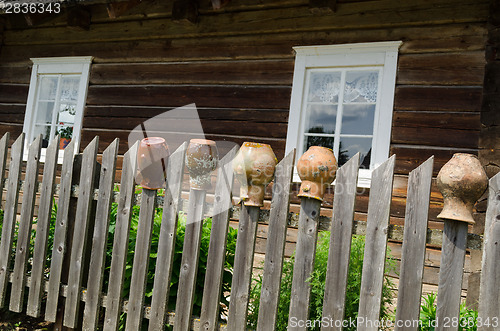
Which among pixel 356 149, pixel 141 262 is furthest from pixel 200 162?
pixel 356 149

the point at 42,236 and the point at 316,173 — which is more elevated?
the point at 316,173

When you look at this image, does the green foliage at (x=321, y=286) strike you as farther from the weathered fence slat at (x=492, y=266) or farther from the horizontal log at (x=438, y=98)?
the horizontal log at (x=438, y=98)

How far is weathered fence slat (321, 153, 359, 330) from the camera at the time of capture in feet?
6.85

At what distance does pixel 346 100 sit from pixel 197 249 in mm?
2728

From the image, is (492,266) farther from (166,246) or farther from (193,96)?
(193,96)

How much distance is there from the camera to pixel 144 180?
99.7 inches

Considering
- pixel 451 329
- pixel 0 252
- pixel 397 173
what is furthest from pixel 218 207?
pixel 397 173

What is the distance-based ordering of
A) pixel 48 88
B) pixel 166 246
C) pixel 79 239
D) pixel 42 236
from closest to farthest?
pixel 166 246, pixel 79 239, pixel 42 236, pixel 48 88

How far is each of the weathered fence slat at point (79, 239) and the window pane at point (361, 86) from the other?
2.76 m

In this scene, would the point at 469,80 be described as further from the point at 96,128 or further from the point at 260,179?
the point at 96,128

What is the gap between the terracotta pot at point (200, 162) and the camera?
243 centimetres

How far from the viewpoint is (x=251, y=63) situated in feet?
16.0

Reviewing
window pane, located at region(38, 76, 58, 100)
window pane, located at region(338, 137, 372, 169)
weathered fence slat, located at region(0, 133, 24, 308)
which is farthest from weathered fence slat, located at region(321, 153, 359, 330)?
window pane, located at region(38, 76, 58, 100)

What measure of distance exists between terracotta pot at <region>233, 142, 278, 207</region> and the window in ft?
7.09
